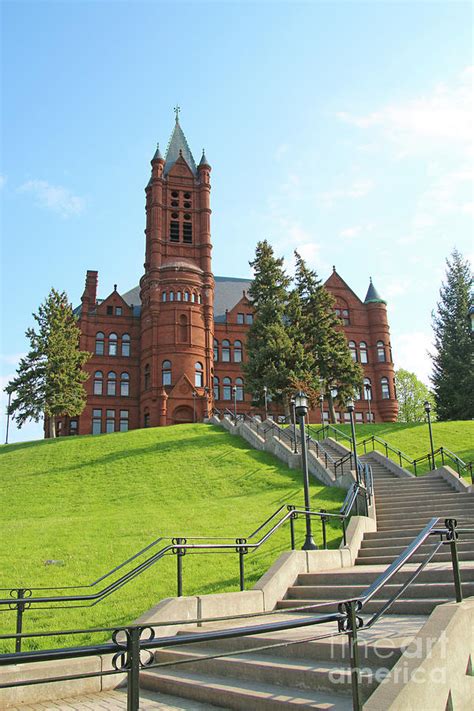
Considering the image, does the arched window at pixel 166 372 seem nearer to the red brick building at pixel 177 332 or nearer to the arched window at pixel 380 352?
the red brick building at pixel 177 332

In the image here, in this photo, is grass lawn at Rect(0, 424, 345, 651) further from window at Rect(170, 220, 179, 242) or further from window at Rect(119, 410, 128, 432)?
window at Rect(170, 220, 179, 242)

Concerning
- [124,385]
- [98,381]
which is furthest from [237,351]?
[98,381]

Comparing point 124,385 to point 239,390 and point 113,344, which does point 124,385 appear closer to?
point 113,344

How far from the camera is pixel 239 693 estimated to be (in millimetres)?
5988

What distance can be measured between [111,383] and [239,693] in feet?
183

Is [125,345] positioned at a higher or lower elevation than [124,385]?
higher

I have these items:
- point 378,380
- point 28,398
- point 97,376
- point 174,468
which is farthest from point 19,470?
point 378,380

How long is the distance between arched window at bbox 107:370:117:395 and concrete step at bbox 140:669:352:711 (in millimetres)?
54047

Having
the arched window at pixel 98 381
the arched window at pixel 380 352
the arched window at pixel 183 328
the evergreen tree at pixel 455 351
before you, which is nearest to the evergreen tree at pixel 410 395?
the arched window at pixel 380 352

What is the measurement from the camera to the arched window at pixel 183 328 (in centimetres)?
5738

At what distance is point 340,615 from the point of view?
482 cm

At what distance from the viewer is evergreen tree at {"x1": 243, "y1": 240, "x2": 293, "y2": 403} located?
45.1 meters

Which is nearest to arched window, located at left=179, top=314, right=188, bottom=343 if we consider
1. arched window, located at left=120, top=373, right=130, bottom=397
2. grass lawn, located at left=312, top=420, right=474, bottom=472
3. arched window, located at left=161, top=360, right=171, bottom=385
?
arched window, located at left=161, top=360, right=171, bottom=385

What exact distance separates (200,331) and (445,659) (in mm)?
53858
